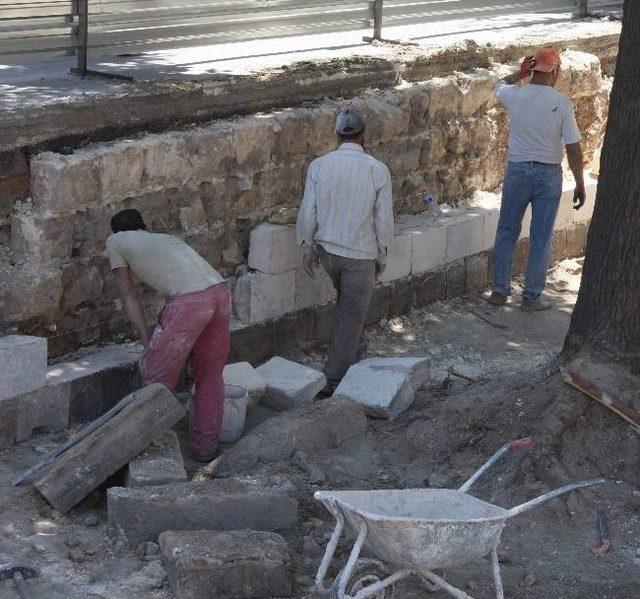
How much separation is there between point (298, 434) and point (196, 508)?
1.23 meters

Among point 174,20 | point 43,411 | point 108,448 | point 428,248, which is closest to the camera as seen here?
point 108,448

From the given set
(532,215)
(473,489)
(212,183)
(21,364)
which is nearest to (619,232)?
(473,489)

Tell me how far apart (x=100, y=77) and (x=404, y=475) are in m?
3.62

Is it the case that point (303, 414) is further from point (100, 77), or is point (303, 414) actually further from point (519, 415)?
Result: point (100, 77)

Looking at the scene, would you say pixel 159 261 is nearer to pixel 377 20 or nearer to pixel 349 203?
pixel 349 203

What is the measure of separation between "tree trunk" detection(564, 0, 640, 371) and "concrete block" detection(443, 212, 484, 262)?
2.93 metres

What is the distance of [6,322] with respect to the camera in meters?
7.31

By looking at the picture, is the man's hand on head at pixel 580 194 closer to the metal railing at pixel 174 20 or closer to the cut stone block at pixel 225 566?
the metal railing at pixel 174 20

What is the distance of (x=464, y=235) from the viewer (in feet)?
33.2

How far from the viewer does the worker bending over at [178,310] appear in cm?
707

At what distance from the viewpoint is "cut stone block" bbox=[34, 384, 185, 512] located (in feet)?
20.9

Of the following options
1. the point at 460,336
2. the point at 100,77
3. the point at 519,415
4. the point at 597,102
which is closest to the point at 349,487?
the point at 519,415

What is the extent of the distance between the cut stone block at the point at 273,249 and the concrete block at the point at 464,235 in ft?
5.89

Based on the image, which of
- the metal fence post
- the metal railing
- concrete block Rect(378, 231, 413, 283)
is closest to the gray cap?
concrete block Rect(378, 231, 413, 283)
